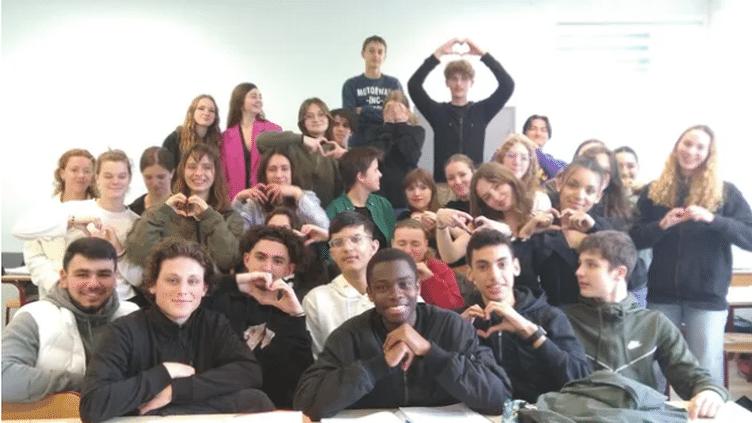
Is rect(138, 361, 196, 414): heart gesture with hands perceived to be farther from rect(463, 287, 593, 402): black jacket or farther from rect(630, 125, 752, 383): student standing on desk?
rect(630, 125, 752, 383): student standing on desk

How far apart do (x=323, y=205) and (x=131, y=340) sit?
2.04 m

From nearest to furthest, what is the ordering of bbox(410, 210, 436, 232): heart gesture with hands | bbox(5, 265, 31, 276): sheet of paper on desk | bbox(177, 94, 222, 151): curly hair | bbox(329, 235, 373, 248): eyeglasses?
bbox(329, 235, 373, 248): eyeglasses, bbox(410, 210, 436, 232): heart gesture with hands, bbox(177, 94, 222, 151): curly hair, bbox(5, 265, 31, 276): sheet of paper on desk

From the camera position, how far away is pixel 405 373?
240 centimetres

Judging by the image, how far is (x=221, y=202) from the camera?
380cm

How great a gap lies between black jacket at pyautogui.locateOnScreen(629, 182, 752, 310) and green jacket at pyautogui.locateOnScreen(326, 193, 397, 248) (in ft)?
3.88

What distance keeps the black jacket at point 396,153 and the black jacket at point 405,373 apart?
2.17 metres

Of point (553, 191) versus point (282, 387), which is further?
point (553, 191)

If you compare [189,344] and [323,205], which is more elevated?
[323,205]

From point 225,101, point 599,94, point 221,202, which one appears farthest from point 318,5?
point 221,202

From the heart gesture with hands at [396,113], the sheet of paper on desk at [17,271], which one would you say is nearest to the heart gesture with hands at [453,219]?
the heart gesture with hands at [396,113]

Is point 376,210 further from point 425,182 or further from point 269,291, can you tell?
point 269,291

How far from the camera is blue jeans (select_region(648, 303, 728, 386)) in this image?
3521mm

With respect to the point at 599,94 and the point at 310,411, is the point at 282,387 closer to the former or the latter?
the point at 310,411

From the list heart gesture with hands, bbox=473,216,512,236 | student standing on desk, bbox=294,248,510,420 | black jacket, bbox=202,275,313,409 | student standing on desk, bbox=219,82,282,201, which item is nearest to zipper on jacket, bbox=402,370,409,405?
student standing on desk, bbox=294,248,510,420
